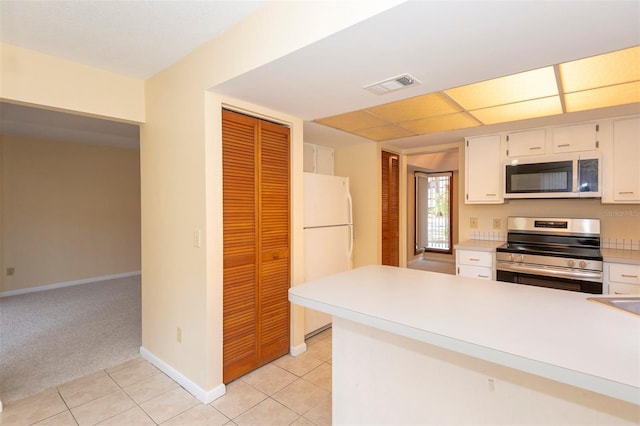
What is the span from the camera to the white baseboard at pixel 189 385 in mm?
2188

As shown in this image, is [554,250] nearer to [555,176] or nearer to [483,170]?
[555,176]

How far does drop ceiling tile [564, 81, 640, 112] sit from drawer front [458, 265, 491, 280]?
5.74 ft

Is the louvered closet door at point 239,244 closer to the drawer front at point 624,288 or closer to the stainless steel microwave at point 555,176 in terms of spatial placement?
the stainless steel microwave at point 555,176

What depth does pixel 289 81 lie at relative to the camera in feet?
6.62

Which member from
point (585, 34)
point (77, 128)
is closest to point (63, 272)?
point (77, 128)

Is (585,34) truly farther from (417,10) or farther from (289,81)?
(289,81)

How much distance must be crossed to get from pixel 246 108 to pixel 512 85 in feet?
6.47

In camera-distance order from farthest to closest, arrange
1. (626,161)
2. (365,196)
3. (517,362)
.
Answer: (365,196) → (626,161) → (517,362)

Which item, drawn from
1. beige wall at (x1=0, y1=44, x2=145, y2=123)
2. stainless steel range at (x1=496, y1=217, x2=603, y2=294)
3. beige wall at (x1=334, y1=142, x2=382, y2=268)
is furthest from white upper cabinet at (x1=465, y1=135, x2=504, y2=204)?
beige wall at (x1=0, y1=44, x2=145, y2=123)

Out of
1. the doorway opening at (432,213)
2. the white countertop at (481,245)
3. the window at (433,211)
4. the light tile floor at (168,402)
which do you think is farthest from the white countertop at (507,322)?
the window at (433,211)

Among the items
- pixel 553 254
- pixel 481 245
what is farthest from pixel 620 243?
pixel 481 245

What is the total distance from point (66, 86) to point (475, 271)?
13.7 feet

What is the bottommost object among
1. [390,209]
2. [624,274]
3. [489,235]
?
[624,274]

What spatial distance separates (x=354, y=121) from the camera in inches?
121
